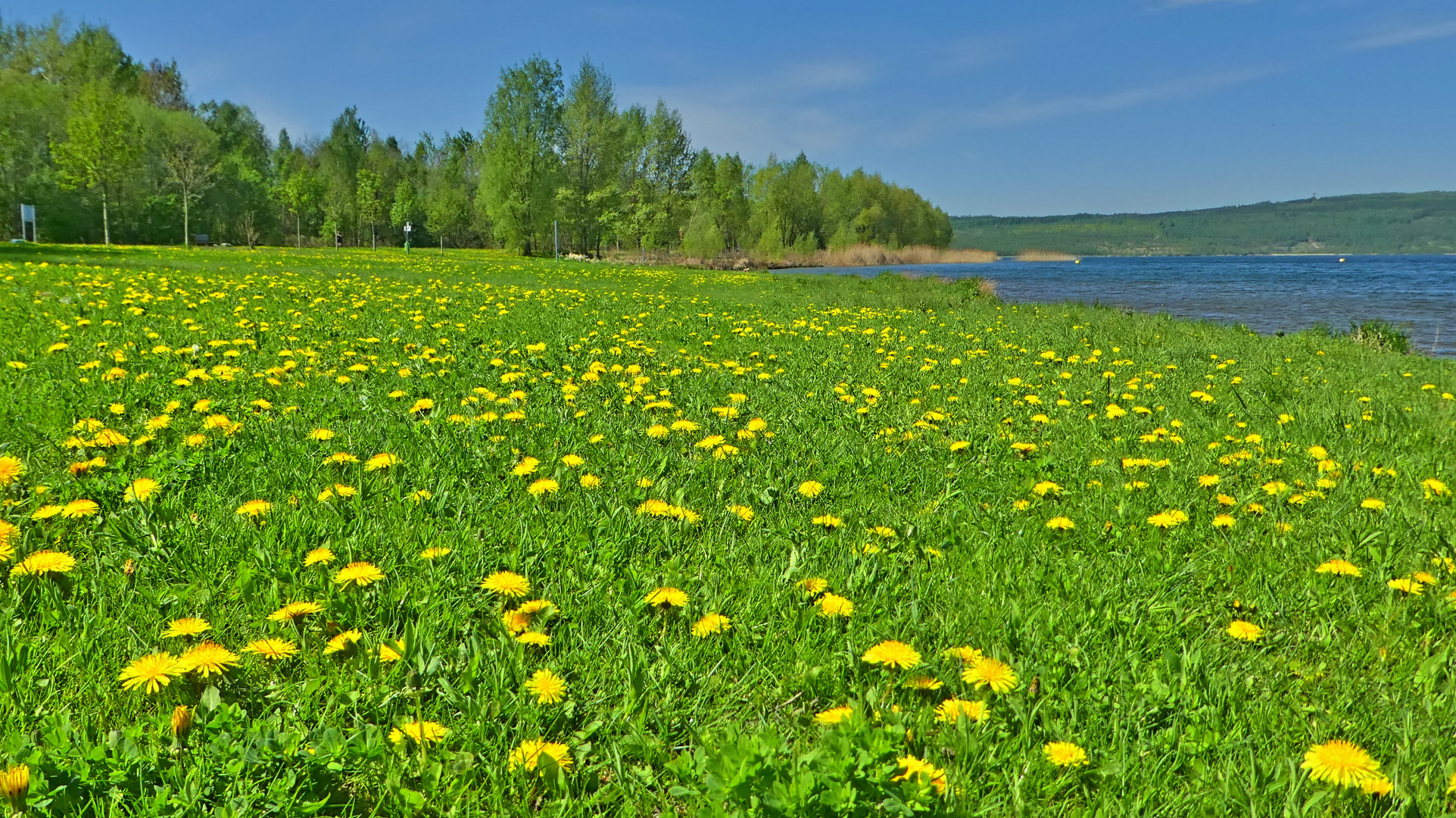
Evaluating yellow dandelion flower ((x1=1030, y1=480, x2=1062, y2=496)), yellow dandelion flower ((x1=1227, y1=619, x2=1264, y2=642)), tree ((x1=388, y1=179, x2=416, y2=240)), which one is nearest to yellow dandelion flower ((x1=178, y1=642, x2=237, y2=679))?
yellow dandelion flower ((x1=1227, y1=619, x2=1264, y2=642))

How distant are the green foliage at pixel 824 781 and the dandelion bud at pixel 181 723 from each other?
116 cm

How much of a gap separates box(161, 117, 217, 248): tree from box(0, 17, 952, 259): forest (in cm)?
12

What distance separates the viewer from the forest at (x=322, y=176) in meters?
42.0

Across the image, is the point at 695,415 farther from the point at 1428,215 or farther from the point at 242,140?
the point at 1428,215

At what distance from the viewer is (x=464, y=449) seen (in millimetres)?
3635

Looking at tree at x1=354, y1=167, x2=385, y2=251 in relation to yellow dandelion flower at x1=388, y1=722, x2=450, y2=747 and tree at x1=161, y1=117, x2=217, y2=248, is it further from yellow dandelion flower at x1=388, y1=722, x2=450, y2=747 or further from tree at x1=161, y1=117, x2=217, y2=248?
yellow dandelion flower at x1=388, y1=722, x2=450, y2=747

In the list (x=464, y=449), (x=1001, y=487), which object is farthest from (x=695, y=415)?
(x=1001, y=487)

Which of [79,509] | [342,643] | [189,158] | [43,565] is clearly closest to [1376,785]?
[342,643]

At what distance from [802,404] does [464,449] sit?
8.29ft

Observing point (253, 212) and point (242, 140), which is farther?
point (242, 140)

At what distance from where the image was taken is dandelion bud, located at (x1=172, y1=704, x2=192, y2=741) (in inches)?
62.9

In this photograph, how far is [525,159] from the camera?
46.8m

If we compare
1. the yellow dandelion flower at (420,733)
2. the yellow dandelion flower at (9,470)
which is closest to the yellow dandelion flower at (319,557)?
the yellow dandelion flower at (420,733)

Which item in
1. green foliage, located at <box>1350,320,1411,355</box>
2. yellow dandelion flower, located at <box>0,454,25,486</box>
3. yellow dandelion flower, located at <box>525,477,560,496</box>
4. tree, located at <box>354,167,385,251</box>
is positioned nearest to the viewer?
yellow dandelion flower, located at <box>0,454,25,486</box>
